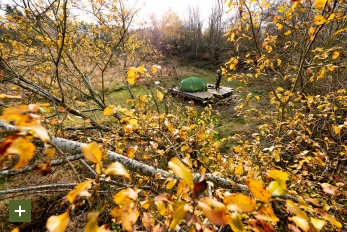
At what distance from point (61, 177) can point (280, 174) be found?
5897 millimetres

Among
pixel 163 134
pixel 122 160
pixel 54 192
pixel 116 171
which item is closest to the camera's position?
pixel 116 171

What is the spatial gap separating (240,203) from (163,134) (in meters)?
1.51

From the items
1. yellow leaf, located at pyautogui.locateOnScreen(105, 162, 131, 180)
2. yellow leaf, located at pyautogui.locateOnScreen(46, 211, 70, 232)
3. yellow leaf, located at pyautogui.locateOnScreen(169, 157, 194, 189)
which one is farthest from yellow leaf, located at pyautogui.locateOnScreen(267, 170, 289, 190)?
yellow leaf, located at pyautogui.locateOnScreen(46, 211, 70, 232)

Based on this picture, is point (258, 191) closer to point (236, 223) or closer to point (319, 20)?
point (236, 223)

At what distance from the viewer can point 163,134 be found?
2.08m

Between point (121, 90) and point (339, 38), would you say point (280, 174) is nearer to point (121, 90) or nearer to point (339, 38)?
point (339, 38)

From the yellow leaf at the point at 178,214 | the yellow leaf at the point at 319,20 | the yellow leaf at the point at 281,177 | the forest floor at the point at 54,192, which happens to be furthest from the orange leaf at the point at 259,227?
the forest floor at the point at 54,192

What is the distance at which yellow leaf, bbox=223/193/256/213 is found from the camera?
584 mm

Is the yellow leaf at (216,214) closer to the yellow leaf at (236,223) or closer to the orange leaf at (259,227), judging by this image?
the yellow leaf at (236,223)

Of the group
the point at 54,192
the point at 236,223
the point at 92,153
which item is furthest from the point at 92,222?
the point at 54,192

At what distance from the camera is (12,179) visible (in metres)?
5.41

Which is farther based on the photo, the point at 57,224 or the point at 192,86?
the point at 192,86

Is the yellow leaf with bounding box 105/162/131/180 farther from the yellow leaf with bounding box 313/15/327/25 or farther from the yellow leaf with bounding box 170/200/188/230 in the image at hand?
the yellow leaf with bounding box 313/15/327/25

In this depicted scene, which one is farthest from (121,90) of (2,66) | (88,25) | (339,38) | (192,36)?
(192,36)
